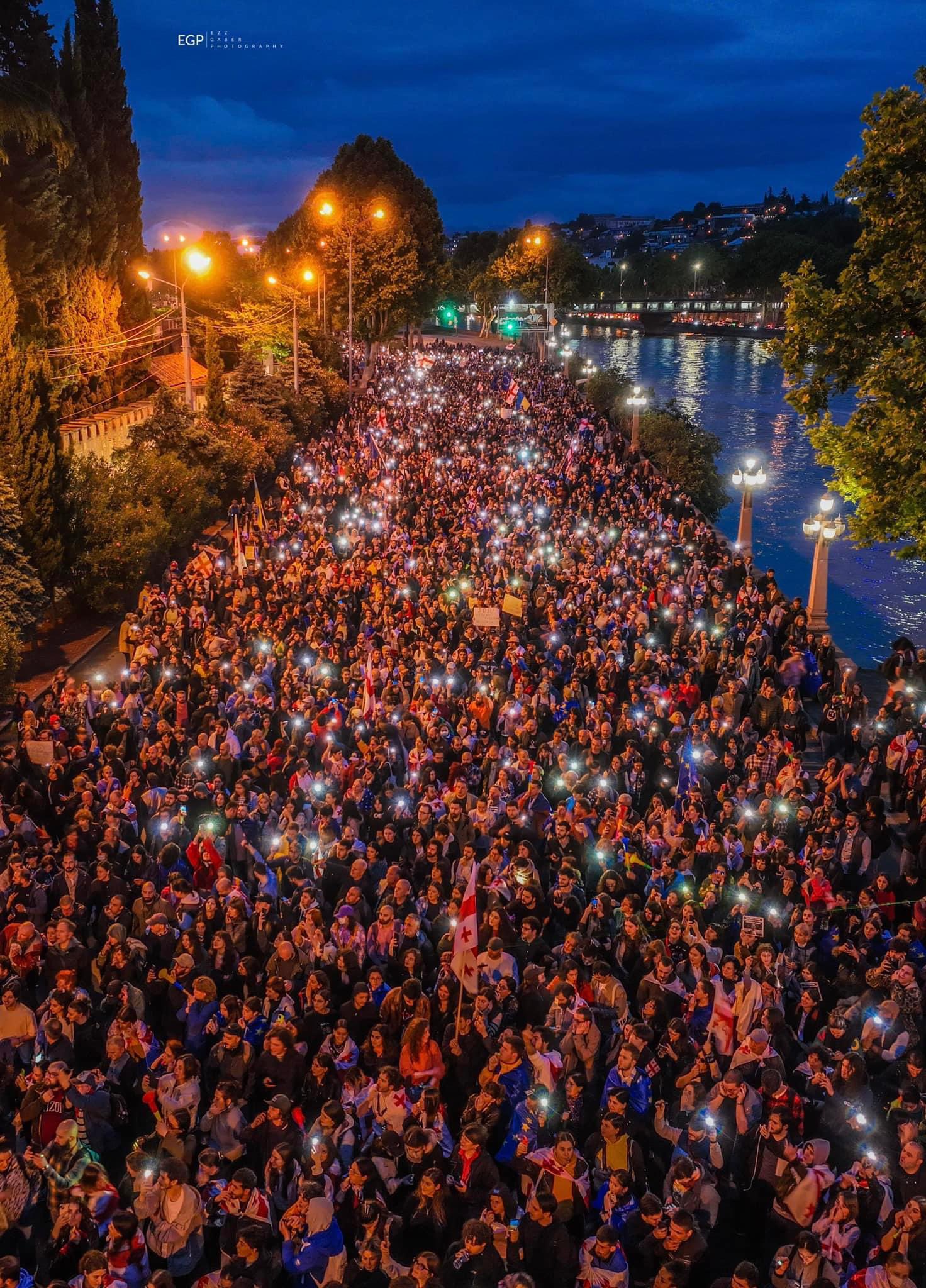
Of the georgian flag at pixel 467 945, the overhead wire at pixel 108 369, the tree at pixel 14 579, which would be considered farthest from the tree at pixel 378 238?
the georgian flag at pixel 467 945

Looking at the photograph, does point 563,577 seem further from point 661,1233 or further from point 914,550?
point 661,1233

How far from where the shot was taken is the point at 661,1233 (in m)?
4.93

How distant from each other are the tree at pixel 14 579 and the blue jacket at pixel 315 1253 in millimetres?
12662

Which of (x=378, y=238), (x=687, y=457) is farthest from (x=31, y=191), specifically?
(x=378, y=238)

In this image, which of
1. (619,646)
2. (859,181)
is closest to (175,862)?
(619,646)

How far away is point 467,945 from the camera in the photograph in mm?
7090

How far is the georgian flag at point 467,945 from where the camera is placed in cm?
706

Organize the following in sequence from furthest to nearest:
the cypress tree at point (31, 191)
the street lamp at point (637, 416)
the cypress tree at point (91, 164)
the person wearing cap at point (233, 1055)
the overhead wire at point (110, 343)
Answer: the street lamp at point (637, 416) → the cypress tree at point (91, 164) → the overhead wire at point (110, 343) → the cypress tree at point (31, 191) → the person wearing cap at point (233, 1055)

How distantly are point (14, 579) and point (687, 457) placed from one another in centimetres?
2455

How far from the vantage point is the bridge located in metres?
123

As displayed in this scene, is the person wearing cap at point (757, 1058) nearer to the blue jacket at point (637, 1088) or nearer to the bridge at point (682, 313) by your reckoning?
the blue jacket at point (637, 1088)

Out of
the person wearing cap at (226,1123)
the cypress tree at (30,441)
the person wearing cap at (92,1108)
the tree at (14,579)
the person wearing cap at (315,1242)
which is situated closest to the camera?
the person wearing cap at (315,1242)

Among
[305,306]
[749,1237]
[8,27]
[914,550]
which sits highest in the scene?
[8,27]

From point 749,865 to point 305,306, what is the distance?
41.2 m
